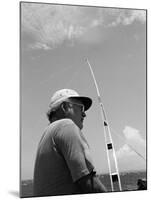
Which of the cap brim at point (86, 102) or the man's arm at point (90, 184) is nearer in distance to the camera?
the man's arm at point (90, 184)

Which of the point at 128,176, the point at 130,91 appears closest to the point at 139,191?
the point at 128,176

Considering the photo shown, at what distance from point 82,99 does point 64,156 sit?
23.9 inches

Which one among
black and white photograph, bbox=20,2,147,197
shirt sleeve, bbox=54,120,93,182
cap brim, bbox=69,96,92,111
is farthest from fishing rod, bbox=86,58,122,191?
shirt sleeve, bbox=54,120,93,182

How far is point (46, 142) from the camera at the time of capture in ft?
17.0

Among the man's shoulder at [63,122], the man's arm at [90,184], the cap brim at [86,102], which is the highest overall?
the cap brim at [86,102]

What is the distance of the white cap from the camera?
17.3ft

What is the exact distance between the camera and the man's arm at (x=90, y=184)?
17.1 feet

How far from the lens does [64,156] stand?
5152 mm

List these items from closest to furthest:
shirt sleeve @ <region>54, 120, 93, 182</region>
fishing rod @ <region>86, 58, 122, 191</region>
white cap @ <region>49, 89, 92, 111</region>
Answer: shirt sleeve @ <region>54, 120, 93, 182</region> < white cap @ <region>49, 89, 92, 111</region> < fishing rod @ <region>86, 58, 122, 191</region>

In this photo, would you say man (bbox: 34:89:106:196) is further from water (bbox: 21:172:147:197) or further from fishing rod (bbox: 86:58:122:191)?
fishing rod (bbox: 86:58:122:191)

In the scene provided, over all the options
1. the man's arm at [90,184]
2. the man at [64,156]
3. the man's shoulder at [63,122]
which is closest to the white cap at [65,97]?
the man at [64,156]

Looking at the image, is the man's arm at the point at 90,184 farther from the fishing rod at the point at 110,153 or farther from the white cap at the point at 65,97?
the white cap at the point at 65,97

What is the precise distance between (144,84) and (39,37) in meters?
1.22

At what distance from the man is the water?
0.19 ft
